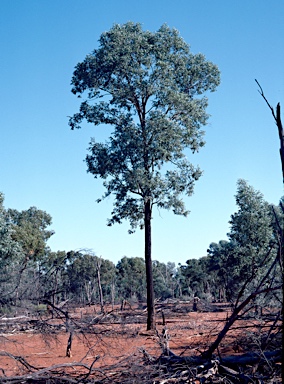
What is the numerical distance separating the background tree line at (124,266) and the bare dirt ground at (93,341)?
1.81ft

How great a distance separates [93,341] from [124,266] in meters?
56.0

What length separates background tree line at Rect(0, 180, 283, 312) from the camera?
8125 mm

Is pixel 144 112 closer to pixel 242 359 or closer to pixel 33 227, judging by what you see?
pixel 242 359

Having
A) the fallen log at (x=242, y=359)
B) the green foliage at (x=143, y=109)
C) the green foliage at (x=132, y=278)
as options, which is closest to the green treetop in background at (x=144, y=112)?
the green foliage at (x=143, y=109)

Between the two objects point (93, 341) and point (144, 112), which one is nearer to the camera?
point (93, 341)

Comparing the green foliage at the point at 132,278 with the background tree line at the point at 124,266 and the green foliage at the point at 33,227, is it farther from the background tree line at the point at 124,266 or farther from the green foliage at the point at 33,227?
the green foliage at the point at 33,227

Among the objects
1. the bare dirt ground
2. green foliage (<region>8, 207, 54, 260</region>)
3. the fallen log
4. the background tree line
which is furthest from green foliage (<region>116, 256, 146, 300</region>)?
the fallen log

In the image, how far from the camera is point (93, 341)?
26.8ft

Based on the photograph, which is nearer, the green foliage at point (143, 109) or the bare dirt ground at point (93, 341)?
the bare dirt ground at point (93, 341)

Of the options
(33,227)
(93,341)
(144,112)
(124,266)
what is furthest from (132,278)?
(93,341)

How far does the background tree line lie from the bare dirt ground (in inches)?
21.7

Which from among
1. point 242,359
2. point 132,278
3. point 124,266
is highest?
point 124,266

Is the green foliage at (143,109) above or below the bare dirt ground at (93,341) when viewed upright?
above

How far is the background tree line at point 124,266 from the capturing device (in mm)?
8125
